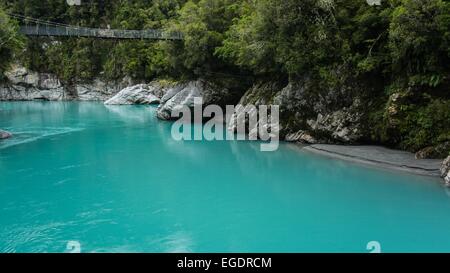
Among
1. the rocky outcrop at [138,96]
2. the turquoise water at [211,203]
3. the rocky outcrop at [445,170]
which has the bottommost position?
the turquoise water at [211,203]

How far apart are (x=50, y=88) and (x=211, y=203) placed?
49.4 meters

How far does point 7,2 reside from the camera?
59.9 metres

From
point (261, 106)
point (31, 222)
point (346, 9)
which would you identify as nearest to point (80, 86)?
point (261, 106)

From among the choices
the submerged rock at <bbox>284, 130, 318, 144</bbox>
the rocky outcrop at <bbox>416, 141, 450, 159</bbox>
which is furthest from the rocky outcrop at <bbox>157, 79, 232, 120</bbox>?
the rocky outcrop at <bbox>416, 141, 450, 159</bbox>

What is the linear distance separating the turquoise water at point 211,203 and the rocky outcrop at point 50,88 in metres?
37.4

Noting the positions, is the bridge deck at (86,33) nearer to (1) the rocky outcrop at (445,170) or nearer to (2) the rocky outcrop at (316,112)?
(2) the rocky outcrop at (316,112)

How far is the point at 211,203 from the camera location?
11211 millimetres

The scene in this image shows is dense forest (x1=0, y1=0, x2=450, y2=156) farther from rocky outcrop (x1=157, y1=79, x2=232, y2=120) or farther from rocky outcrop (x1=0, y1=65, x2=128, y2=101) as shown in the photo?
rocky outcrop (x1=0, y1=65, x2=128, y2=101)

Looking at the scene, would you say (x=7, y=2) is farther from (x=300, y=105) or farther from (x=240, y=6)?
(x=300, y=105)

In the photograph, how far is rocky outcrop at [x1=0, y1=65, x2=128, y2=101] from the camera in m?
53.4

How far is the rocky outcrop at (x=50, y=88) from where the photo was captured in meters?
53.4

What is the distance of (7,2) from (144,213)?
6004 centimetres

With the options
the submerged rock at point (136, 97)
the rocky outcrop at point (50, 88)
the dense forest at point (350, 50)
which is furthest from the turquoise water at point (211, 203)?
the rocky outcrop at point (50, 88)
